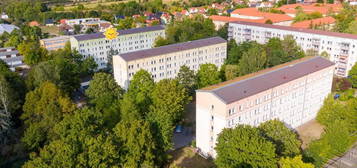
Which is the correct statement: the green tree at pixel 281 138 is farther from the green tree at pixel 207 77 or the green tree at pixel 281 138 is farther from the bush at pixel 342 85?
the bush at pixel 342 85

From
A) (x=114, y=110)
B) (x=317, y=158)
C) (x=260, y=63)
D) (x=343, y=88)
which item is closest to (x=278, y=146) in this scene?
(x=317, y=158)

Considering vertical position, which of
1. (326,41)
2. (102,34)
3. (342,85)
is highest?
(102,34)

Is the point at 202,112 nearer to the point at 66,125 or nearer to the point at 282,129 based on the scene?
the point at 282,129

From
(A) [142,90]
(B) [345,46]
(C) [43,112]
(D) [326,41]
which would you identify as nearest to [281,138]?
(A) [142,90]

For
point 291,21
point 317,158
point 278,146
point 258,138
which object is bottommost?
point 317,158

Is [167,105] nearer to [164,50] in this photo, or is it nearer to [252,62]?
[164,50]
